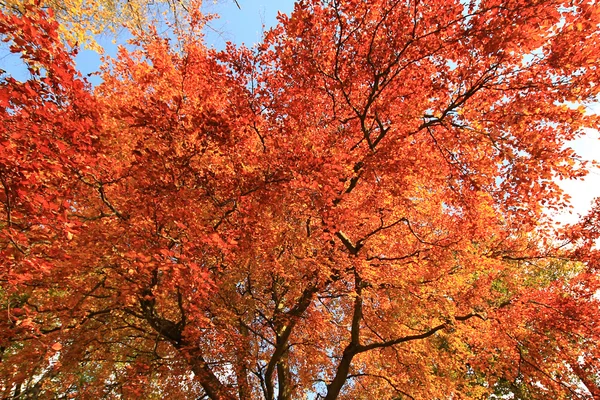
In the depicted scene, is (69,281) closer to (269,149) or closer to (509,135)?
(269,149)

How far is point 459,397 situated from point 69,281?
11687mm

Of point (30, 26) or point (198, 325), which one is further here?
point (198, 325)

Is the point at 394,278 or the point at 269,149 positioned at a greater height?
the point at 269,149

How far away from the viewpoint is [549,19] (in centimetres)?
435

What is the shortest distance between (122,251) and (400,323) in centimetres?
802

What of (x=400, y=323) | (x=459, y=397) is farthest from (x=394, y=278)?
(x=459, y=397)

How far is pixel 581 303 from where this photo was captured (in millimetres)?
7910

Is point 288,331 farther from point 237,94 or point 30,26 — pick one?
point 30,26

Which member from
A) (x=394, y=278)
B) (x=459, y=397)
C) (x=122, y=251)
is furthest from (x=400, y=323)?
(x=122, y=251)

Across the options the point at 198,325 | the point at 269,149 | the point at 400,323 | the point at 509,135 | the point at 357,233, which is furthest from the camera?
the point at 400,323

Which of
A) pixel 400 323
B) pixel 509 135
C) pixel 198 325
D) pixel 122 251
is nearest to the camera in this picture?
pixel 509 135

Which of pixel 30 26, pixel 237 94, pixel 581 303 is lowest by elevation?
pixel 30 26

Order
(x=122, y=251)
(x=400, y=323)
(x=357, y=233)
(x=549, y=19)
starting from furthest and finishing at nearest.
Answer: (x=400, y=323)
(x=357, y=233)
(x=122, y=251)
(x=549, y=19)

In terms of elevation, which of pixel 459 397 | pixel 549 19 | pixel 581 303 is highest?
pixel 549 19
